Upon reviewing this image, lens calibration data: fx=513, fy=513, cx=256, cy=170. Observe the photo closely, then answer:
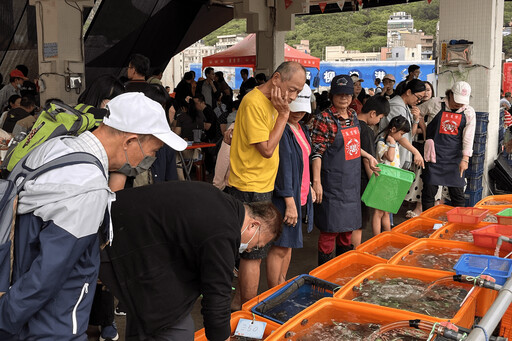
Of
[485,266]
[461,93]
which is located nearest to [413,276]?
[485,266]

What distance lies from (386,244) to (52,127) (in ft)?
8.65

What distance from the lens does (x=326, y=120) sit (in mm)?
3863

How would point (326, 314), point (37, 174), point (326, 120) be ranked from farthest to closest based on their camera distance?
point (326, 120)
point (326, 314)
point (37, 174)

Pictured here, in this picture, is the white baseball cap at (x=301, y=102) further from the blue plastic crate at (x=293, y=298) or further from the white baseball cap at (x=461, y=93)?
the white baseball cap at (x=461, y=93)

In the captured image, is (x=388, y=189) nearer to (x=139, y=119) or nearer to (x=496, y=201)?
(x=496, y=201)

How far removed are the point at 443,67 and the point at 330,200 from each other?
381cm

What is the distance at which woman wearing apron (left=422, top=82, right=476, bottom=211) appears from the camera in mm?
5500

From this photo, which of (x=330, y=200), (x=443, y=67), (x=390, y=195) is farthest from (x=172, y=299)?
(x=443, y=67)

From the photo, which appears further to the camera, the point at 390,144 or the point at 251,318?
the point at 390,144

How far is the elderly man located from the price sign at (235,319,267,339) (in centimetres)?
48

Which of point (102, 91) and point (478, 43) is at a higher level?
point (478, 43)

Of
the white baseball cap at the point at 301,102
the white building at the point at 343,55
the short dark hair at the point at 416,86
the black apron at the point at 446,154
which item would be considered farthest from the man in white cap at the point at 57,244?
the white building at the point at 343,55

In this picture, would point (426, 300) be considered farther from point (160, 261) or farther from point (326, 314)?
point (160, 261)

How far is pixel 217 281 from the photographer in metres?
1.73
